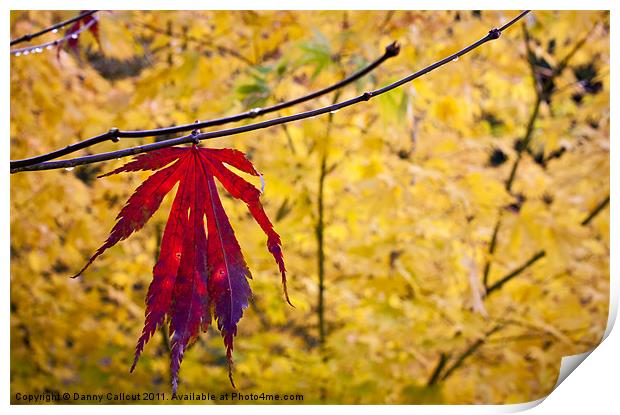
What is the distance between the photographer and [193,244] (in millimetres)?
375

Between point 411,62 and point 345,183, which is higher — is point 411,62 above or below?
above

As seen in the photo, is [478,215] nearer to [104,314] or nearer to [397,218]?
[397,218]

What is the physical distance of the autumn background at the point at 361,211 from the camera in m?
1.08

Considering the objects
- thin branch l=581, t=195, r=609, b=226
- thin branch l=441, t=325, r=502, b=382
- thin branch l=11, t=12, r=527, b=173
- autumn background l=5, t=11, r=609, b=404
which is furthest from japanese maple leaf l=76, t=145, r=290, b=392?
thin branch l=581, t=195, r=609, b=226

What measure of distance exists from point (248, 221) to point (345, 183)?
313 millimetres

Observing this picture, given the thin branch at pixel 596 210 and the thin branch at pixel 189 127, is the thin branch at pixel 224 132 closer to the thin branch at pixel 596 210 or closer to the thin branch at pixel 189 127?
the thin branch at pixel 189 127

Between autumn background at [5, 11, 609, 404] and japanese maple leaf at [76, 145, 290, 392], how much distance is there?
0.64 m

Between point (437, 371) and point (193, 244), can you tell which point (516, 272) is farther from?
point (193, 244)

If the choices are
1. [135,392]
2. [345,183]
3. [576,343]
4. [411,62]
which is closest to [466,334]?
[576,343]

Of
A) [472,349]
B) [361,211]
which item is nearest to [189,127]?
[361,211]

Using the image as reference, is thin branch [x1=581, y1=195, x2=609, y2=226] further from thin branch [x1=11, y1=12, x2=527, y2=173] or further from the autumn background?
thin branch [x1=11, y1=12, x2=527, y2=173]

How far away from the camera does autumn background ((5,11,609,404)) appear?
42.7 inches

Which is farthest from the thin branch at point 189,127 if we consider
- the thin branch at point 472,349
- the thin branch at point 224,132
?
the thin branch at point 472,349

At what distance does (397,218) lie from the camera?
119 cm
